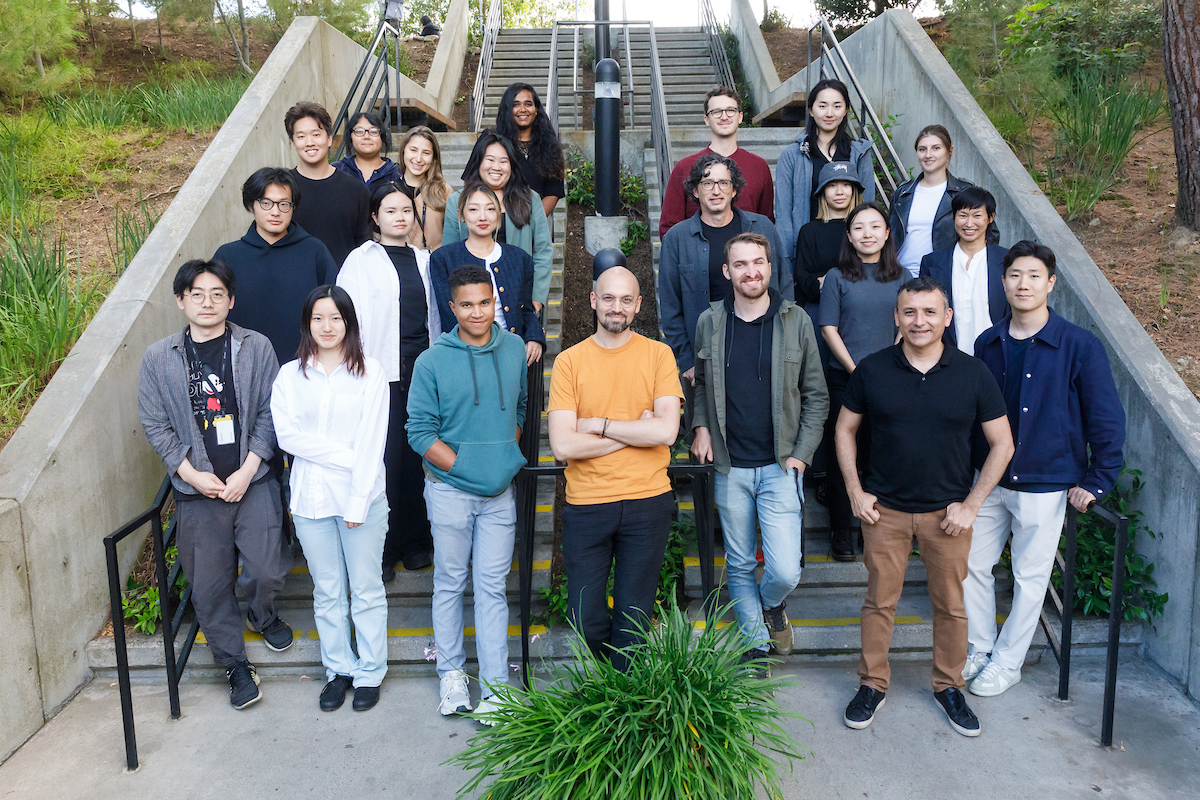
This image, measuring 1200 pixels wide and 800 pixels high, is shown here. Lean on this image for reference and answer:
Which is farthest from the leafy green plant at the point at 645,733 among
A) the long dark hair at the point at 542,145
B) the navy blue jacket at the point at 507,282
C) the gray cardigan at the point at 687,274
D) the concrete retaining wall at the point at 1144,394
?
the long dark hair at the point at 542,145

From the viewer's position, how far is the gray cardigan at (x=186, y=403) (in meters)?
3.65

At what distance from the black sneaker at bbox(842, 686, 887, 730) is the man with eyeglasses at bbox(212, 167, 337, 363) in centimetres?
310

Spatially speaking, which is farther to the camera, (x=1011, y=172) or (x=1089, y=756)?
(x=1011, y=172)

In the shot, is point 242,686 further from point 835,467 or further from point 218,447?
point 835,467

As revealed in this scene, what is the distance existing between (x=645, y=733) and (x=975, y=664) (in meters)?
1.98

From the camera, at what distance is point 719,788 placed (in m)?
2.60

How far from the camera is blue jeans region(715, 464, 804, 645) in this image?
147 inches

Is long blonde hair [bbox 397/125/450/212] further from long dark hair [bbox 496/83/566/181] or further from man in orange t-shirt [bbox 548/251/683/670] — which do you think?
man in orange t-shirt [bbox 548/251/683/670]

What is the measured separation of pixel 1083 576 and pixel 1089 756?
1052mm

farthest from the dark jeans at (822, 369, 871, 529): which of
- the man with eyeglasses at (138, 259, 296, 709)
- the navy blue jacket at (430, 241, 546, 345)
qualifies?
the man with eyeglasses at (138, 259, 296, 709)

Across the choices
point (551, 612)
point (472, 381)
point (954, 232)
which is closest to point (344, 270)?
point (472, 381)

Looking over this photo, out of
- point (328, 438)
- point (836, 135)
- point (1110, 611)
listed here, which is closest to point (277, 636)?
point (328, 438)

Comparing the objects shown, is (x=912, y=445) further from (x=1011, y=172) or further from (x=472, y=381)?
(x=1011, y=172)

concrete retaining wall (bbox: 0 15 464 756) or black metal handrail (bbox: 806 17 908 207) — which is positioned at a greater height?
black metal handrail (bbox: 806 17 908 207)
